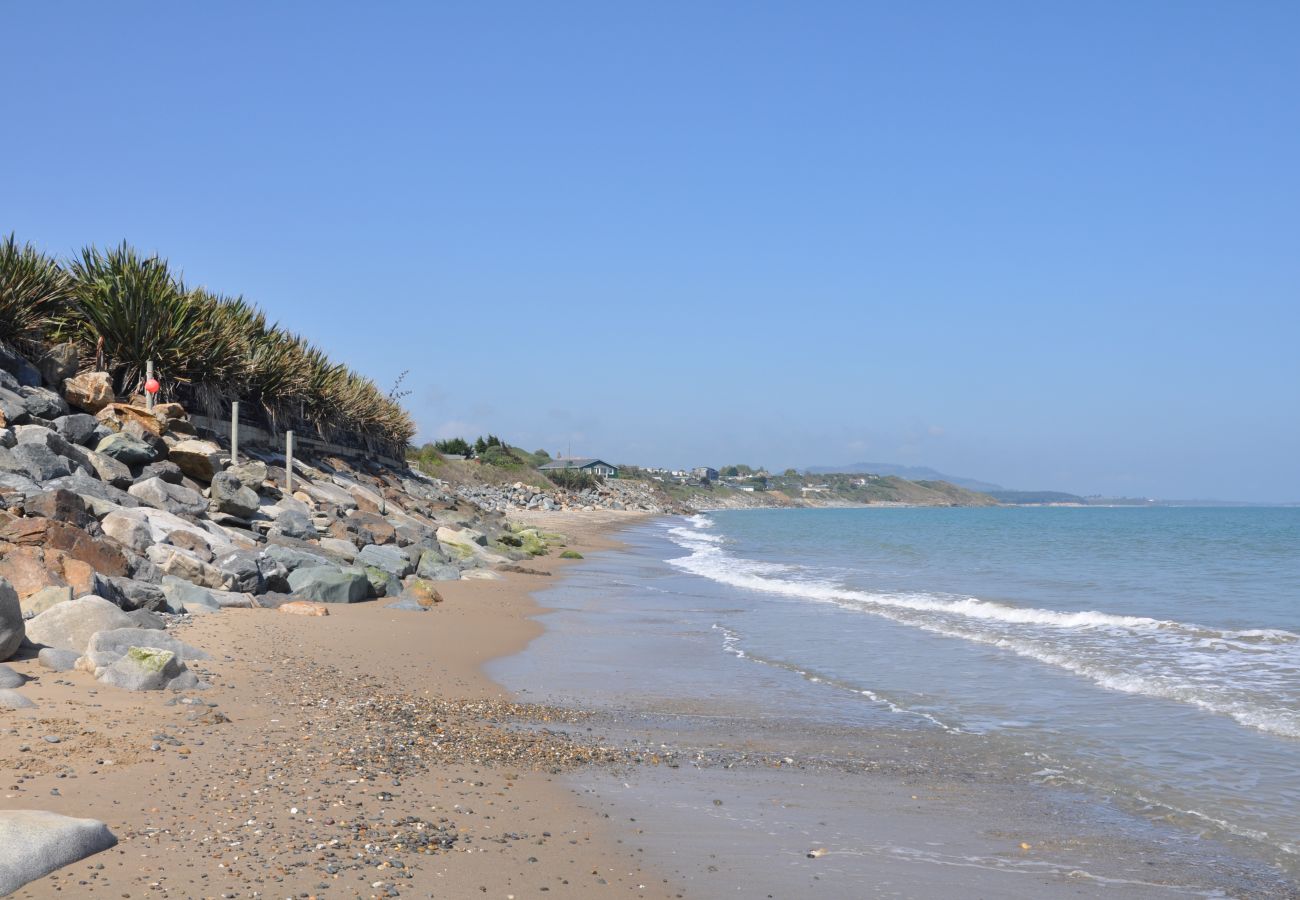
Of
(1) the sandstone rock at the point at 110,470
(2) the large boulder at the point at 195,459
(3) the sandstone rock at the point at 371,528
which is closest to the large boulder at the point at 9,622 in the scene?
(1) the sandstone rock at the point at 110,470

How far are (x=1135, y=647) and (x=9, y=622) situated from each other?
13973 mm

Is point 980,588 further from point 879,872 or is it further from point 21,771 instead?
point 21,771

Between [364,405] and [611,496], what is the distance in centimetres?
5681

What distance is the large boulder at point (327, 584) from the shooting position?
14.1 metres

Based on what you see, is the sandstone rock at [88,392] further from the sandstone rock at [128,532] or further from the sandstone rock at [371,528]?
the sandstone rock at [128,532]

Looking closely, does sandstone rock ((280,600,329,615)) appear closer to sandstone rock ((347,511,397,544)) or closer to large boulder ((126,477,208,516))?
large boulder ((126,477,208,516))

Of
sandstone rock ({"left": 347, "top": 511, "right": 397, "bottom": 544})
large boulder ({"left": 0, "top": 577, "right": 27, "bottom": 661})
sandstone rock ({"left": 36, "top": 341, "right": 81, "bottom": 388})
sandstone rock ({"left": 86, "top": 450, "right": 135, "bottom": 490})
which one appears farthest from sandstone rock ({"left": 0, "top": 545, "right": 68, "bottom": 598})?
sandstone rock ({"left": 36, "top": 341, "right": 81, "bottom": 388})

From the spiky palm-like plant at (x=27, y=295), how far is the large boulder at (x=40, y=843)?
17819mm

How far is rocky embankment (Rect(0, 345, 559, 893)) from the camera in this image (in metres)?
7.66

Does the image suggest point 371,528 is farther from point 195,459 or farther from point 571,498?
point 571,498

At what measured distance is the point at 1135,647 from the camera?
14672 mm

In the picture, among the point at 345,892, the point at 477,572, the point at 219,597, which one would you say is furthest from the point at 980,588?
the point at 345,892

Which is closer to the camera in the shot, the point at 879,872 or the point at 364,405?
the point at 879,872

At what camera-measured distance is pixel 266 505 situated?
808 inches
